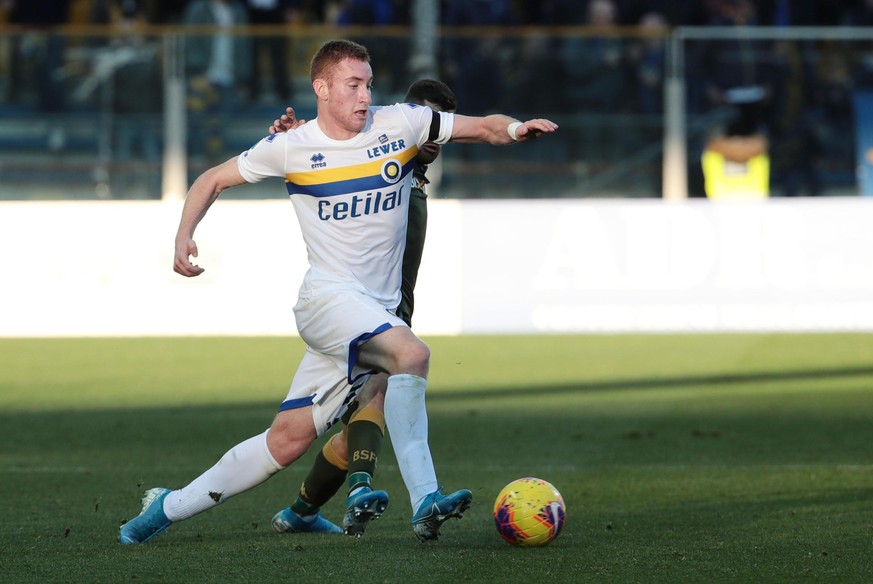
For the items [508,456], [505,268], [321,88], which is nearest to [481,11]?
[505,268]

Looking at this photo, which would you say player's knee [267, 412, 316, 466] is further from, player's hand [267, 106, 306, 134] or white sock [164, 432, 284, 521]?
player's hand [267, 106, 306, 134]

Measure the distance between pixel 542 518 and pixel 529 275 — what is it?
10.5 metres

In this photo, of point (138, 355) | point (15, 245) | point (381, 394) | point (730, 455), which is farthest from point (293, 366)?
point (381, 394)

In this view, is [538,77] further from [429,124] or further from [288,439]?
[288,439]

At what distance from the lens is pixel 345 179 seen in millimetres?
5902

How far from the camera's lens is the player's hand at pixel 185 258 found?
5.73 meters

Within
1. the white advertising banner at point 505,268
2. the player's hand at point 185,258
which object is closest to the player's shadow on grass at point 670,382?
the white advertising banner at point 505,268

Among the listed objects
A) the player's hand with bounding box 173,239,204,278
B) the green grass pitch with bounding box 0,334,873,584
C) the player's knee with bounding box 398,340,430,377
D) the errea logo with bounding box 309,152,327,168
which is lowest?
the green grass pitch with bounding box 0,334,873,584

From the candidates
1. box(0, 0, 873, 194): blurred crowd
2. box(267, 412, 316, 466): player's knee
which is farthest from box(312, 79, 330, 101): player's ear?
box(0, 0, 873, 194): blurred crowd

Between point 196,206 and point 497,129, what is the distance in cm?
117

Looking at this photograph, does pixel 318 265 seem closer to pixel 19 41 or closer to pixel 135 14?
pixel 19 41

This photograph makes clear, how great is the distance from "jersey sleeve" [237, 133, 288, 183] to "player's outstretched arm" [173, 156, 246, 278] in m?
0.04

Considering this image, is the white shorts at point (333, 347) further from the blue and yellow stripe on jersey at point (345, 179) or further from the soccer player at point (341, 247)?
the blue and yellow stripe on jersey at point (345, 179)

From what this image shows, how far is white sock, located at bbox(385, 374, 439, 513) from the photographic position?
18.6 feet
